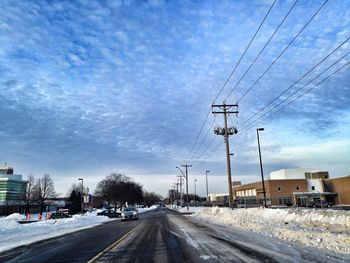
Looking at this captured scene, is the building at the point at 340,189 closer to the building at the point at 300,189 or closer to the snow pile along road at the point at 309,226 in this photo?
the building at the point at 300,189

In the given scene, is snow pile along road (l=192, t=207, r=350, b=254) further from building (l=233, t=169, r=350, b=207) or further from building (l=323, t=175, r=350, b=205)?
building (l=323, t=175, r=350, b=205)

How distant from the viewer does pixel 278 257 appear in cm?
1063

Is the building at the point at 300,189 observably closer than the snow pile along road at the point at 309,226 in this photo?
No

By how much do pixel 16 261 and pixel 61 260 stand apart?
1.55 metres

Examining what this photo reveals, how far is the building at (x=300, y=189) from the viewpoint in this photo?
9344 cm

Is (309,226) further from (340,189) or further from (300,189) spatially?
(300,189)

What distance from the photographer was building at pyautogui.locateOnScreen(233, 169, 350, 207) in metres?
93.4

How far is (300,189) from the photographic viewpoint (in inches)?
4161

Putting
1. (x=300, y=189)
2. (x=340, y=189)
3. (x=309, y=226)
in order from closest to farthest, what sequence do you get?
(x=309, y=226) → (x=340, y=189) → (x=300, y=189)

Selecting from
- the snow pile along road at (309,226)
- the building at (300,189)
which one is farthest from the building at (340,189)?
the snow pile along road at (309,226)

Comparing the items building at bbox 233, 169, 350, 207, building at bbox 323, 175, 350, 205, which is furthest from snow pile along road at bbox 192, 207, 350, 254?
building at bbox 323, 175, 350, 205

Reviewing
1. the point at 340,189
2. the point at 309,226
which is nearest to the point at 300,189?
the point at 340,189

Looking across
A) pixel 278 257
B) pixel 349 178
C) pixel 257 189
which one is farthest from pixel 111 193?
pixel 278 257

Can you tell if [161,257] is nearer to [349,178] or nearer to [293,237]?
[293,237]
